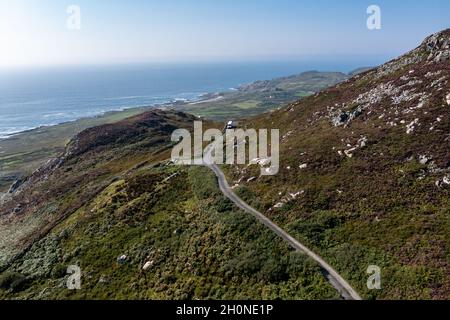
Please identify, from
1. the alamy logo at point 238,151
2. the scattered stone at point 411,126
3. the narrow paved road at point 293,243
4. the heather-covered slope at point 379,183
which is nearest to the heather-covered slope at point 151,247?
the narrow paved road at point 293,243

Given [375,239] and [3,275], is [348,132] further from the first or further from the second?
[3,275]

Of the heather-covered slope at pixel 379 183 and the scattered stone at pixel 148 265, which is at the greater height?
the heather-covered slope at pixel 379 183

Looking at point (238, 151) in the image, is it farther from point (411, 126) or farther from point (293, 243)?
point (293, 243)

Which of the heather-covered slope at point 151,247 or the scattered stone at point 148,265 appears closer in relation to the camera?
the heather-covered slope at point 151,247

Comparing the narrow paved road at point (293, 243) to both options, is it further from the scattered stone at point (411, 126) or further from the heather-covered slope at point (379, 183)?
the scattered stone at point (411, 126)

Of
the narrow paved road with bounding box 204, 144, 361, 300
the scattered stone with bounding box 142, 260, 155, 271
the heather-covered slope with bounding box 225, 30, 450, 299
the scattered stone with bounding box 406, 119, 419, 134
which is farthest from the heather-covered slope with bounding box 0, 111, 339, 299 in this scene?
the scattered stone with bounding box 406, 119, 419, 134

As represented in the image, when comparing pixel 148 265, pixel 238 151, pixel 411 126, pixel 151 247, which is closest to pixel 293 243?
pixel 148 265
